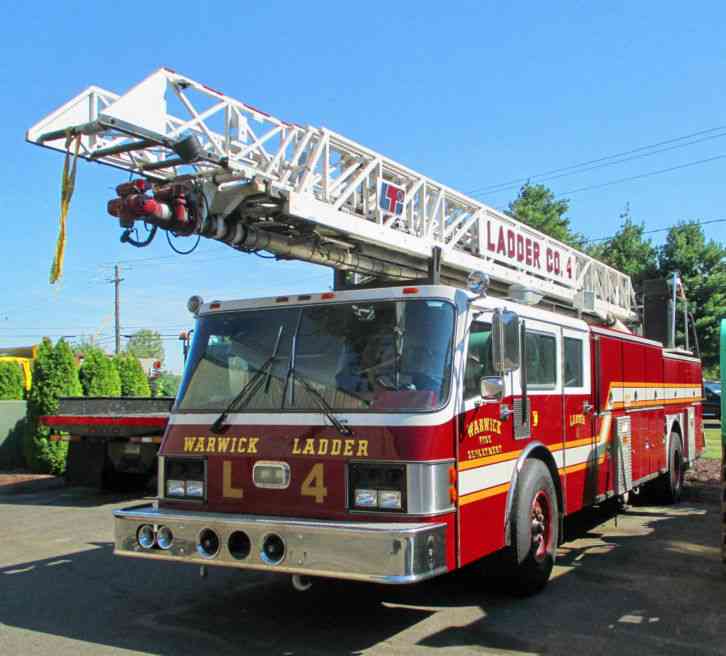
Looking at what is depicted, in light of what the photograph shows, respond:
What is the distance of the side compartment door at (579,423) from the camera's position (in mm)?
6910

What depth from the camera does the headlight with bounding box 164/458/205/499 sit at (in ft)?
17.8

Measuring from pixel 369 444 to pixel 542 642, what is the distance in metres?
1.64

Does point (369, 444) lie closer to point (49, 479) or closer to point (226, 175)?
point (226, 175)

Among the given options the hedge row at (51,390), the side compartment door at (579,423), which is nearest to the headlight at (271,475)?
the side compartment door at (579,423)

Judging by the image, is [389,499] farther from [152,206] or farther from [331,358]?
[152,206]

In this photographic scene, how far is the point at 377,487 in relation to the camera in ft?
15.7

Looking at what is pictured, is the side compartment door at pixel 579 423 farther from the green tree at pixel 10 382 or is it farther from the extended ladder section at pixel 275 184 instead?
the green tree at pixel 10 382

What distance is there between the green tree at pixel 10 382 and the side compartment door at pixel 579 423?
15.0 metres

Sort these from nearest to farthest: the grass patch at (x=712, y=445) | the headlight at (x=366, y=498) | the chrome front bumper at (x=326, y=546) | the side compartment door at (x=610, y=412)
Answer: the chrome front bumper at (x=326, y=546)
the headlight at (x=366, y=498)
the side compartment door at (x=610, y=412)
the grass patch at (x=712, y=445)

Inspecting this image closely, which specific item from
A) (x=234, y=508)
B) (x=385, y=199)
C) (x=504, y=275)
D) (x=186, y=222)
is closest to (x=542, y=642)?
(x=234, y=508)

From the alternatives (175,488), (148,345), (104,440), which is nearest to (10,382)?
(104,440)

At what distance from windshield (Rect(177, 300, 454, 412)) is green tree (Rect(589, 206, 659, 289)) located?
3594 cm

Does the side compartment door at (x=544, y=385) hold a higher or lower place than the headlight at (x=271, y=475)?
higher

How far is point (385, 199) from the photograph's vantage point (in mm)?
8258
